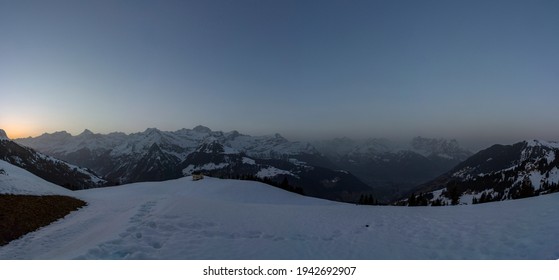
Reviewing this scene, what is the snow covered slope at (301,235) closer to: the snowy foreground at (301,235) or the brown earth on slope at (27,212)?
the snowy foreground at (301,235)

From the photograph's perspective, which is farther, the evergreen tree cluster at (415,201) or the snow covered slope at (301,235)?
the evergreen tree cluster at (415,201)

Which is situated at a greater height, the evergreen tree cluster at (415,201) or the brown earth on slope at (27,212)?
the brown earth on slope at (27,212)

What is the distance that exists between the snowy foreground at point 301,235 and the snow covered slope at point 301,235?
0.05 m

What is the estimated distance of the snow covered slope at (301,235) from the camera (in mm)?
14617

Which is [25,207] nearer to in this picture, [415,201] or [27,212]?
[27,212]

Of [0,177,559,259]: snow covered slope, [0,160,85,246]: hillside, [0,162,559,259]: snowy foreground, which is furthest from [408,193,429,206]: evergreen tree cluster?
[0,160,85,246]: hillside

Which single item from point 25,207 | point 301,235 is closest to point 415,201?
point 301,235

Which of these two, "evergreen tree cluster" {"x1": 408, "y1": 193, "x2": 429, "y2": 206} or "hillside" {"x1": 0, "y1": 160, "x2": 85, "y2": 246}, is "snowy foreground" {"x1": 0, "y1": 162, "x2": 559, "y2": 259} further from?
"evergreen tree cluster" {"x1": 408, "y1": 193, "x2": 429, "y2": 206}

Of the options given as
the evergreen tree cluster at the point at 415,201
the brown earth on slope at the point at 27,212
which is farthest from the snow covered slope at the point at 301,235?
the evergreen tree cluster at the point at 415,201

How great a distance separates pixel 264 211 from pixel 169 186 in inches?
1620

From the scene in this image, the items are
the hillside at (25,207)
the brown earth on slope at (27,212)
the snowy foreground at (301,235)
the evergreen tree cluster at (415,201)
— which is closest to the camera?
the snowy foreground at (301,235)

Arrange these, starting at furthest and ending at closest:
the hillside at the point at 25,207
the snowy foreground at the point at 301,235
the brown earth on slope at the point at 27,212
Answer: the hillside at the point at 25,207 → the brown earth on slope at the point at 27,212 → the snowy foreground at the point at 301,235

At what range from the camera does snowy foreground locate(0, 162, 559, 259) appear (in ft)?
48.0
